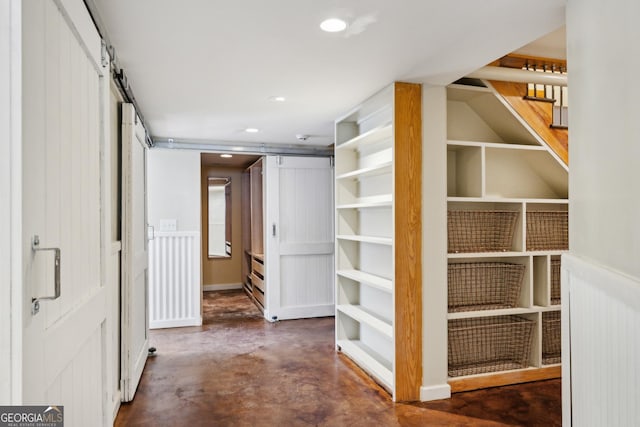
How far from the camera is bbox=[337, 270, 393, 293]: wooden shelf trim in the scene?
10.2 feet

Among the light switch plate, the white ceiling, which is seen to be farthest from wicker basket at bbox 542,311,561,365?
the light switch plate

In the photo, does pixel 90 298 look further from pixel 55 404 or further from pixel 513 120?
pixel 513 120

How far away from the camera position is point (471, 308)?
3.11m

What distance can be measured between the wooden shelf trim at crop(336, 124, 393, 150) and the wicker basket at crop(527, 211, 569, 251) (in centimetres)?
126

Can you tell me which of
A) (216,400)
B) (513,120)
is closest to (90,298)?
(216,400)

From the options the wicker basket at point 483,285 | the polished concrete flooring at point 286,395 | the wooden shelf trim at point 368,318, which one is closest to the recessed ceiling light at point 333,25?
the wicker basket at point 483,285

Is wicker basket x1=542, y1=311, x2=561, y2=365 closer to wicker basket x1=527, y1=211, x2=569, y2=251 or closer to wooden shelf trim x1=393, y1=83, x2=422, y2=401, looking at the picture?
wicker basket x1=527, y1=211, x2=569, y2=251

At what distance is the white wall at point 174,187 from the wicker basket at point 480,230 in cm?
307

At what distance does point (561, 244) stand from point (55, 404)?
3.40 metres

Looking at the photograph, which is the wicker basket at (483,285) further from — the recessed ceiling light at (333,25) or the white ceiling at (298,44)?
the recessed ceiling light at (333,25)

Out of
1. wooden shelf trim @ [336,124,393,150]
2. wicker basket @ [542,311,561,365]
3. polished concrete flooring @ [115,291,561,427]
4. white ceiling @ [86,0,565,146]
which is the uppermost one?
white ceiling @ [86,0,565,146]

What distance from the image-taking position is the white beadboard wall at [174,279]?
4895 millimetres

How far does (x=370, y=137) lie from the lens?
348 centimetres

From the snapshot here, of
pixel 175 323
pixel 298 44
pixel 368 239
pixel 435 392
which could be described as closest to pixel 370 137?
pixel 368 239
